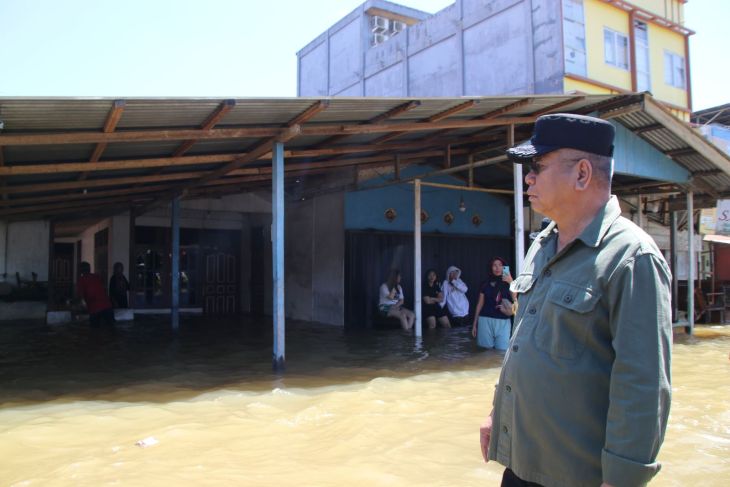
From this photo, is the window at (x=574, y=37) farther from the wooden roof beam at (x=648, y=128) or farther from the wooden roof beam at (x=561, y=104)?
the wooden roof beam at (x=561, y=104)

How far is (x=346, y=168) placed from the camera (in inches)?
486

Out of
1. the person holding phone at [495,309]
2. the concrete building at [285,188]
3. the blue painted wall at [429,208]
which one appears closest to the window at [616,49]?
the concrete building at [285,188]

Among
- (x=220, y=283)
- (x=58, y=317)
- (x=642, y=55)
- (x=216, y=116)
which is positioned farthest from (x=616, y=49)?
(x=58, y=317)

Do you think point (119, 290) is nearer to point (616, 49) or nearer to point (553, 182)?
point (553, 182)

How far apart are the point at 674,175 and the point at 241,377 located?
31.3 feet

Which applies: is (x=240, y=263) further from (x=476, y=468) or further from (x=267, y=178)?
(x=476, y=468)

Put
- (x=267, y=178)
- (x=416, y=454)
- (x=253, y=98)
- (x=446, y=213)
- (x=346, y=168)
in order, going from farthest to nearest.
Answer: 1. (x=446, y=213)
2. (x=346, y=168)
3. (x=267, y=178)
4. (x=253, y=98)
5. (x=416, y=454)

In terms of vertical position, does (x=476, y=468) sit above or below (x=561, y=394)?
below

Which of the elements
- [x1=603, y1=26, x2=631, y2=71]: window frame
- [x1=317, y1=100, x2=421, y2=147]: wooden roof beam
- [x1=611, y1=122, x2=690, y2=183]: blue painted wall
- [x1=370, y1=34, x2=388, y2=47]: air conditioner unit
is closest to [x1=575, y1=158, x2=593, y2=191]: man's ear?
[x1=317, y1=100, x2=421, y2=147]: wooden roof beam

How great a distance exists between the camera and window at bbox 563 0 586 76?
17.0 meters

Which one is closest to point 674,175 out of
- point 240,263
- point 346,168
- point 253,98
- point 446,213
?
point 446,213

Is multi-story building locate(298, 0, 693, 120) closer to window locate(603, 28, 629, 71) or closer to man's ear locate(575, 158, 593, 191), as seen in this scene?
window locate(603, 28, 629, 71)

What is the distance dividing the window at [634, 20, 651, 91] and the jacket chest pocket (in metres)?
20.9

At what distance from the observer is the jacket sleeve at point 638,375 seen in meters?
1.51
